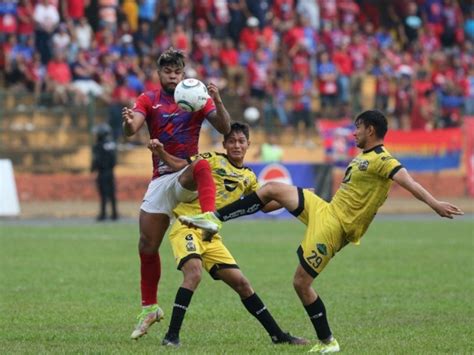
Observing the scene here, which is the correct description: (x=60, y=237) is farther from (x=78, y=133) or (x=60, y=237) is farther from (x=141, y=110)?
(x=141, y=110)

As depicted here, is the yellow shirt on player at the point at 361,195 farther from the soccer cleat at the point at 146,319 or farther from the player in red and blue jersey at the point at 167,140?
the soccer cleat at the point at 146,319

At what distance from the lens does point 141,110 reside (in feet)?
32.1

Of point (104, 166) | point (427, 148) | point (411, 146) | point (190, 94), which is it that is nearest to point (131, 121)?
point (190, 94)

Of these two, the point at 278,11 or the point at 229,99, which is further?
the point at 278,11

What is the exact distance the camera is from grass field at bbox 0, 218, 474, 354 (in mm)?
9805

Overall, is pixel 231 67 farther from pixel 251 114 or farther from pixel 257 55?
pixel 251 114

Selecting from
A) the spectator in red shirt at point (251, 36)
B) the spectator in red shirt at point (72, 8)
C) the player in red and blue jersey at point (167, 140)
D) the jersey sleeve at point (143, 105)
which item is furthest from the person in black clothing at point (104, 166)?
the jersey sleeve at point (143, 105)

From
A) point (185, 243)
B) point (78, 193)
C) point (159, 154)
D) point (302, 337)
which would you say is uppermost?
point (159, 154)

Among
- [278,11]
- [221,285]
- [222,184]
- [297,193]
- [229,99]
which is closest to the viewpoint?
[297,193]

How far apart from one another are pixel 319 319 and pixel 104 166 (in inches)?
693

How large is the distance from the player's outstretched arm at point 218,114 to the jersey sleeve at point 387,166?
4.45ft

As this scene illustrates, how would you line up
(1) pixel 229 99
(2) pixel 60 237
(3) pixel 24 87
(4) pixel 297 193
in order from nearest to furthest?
(4) pixel 297 193, (2) pixel 60 237, (3) pixel 24 87, (1) pixel 229 99

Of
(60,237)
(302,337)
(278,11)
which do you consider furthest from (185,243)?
(278,11)

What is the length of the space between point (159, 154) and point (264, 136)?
20.9 meters
